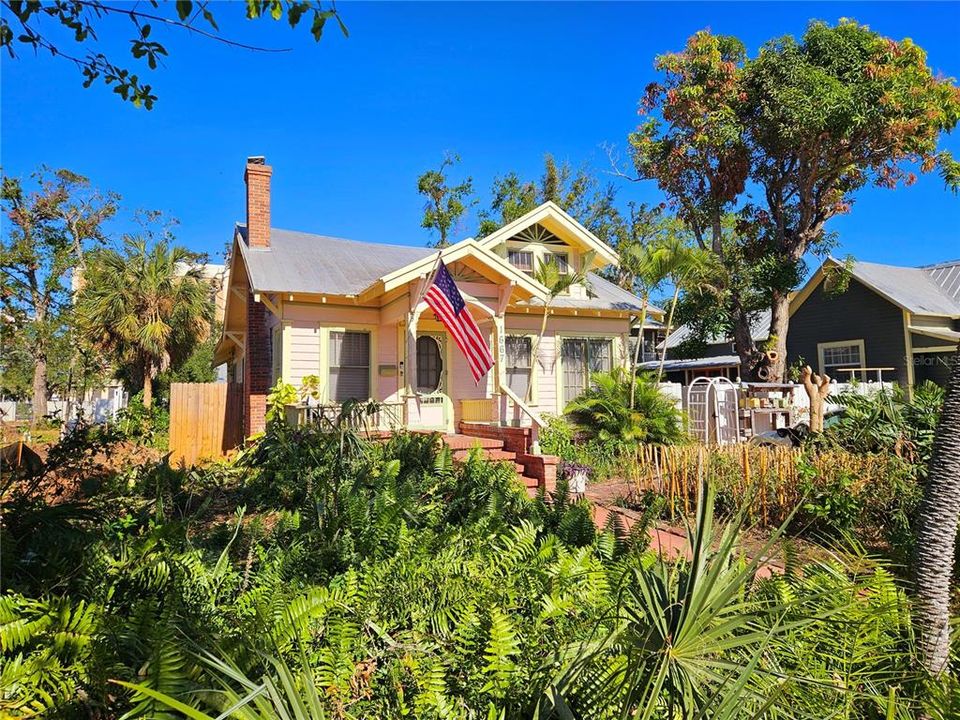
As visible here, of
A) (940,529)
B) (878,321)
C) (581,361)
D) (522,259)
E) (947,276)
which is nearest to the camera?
(940,529)

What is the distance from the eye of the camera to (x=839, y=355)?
84.3ft

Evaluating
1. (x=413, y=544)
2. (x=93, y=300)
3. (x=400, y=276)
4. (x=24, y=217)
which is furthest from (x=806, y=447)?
(x=24, y=217)

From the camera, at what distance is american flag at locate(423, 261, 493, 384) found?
985 cm

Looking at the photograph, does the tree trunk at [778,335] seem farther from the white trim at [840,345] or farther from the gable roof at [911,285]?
the white trim at [840,345]

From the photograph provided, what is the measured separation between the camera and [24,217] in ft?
92.9

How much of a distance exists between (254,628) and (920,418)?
37.0ft

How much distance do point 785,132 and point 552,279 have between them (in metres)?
10.1

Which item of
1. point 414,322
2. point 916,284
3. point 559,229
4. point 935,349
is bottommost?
point 414,322

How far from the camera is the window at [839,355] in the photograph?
977 inches

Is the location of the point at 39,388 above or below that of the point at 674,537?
above

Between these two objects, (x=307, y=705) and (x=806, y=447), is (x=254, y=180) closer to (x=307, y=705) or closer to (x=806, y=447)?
(x=806, y=447)

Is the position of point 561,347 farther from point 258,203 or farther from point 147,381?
point 147,381

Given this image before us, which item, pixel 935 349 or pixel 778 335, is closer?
pixel 778 335

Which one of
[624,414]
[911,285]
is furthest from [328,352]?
[911,285]
